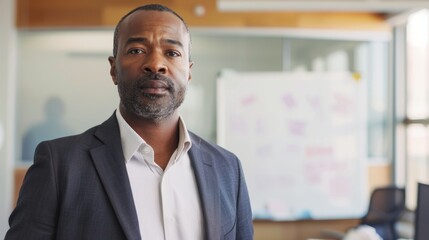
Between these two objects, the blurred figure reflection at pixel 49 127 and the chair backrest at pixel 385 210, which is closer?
the chair backrest at pixel 385 210

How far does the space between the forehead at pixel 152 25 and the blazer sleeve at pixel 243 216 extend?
420mm

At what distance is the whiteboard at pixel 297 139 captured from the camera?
359cm

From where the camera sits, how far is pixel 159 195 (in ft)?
3.19


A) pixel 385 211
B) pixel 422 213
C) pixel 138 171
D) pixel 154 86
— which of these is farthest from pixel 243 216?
pixel 385 211

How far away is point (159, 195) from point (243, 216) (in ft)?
0.84

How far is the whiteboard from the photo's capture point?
3.59m

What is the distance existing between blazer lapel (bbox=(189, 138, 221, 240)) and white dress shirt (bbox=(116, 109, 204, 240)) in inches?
1.0

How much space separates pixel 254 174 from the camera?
142 inches

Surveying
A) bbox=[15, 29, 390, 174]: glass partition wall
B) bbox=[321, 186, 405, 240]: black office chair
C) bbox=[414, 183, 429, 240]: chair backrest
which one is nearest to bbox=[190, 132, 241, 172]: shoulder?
bbox=[414, 183, 429, 240]: chair backrest

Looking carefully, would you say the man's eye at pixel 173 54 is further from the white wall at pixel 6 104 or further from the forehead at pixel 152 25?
the white wall at pixel 6 104

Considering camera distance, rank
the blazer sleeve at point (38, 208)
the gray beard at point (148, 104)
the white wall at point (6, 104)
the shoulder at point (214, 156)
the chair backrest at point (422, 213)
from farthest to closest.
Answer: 1. the white wall at point (6, 104)
2. the chair backrest at point (422, 213)
3. the shoulder at point (214, 156)
4. the gray beard at point (148, 104)
5. the blazer sleeve at point (38, 208)

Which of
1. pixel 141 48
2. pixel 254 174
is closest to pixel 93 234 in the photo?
pixel 141 48

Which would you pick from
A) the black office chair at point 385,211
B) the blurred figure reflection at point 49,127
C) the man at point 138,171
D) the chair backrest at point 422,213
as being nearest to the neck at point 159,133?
the man at point 138,171

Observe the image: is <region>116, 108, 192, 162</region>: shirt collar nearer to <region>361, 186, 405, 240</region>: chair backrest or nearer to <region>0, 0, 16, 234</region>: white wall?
<region>361, 186, 405, 240</region>: chair backrest
